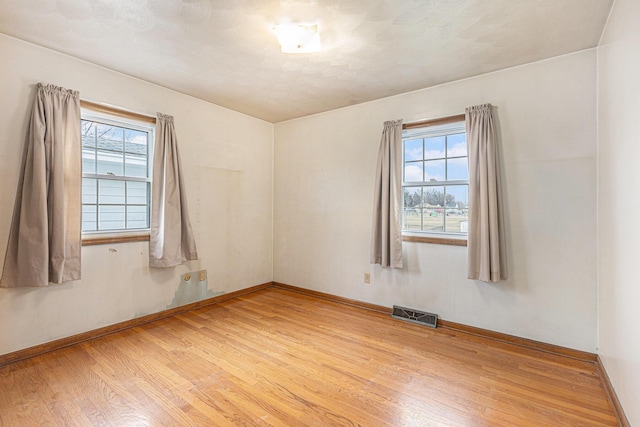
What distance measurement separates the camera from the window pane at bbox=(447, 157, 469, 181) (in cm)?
309

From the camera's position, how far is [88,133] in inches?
111

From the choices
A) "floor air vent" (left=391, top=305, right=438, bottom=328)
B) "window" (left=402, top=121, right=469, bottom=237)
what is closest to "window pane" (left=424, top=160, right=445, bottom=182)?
"window" (left=402, top=121, right=469, bottom=237)

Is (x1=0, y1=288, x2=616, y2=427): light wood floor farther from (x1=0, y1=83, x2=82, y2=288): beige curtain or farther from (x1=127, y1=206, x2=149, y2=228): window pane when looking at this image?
(x1=127, y1=206, x2=149, y2=228): window pane

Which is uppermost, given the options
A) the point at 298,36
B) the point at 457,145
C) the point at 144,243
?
the point at 298,36

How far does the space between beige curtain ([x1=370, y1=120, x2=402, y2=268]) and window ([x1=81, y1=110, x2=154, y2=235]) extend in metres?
2.55

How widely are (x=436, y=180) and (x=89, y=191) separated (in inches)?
138

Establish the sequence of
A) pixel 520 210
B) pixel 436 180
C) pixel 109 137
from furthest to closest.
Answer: pixel 436 180 → pixel 109 137 → pixel 520 210

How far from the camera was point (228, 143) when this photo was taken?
13.1 feet

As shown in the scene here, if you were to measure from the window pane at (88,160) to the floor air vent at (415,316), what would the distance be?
3461 mm

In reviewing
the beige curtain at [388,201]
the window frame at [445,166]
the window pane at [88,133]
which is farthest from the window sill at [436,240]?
the window pane at [88,133]

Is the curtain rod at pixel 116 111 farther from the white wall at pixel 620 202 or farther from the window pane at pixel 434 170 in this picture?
the white wall at pixel 620 202

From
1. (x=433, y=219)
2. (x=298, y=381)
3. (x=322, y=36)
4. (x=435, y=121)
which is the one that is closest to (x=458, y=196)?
(x=433, y=219)

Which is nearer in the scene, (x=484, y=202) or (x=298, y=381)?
(x=298, y=381)

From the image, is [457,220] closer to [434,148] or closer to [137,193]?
[434,148]
